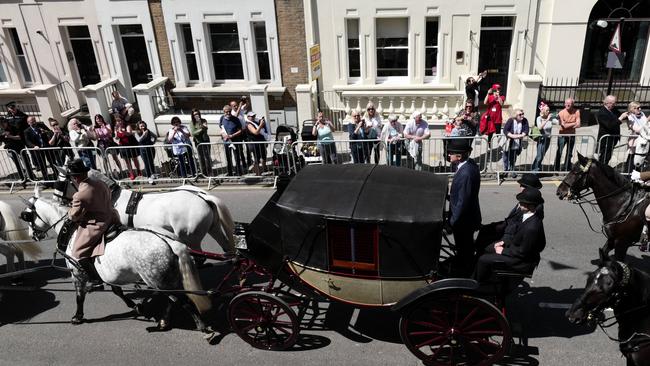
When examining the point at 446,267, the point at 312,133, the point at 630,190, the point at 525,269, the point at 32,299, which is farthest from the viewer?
the point at 312,133

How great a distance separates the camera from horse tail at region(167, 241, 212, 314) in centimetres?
566

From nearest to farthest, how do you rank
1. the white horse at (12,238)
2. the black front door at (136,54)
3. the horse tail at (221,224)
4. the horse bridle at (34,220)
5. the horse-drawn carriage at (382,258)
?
the horse-drawn carriage at (382,258), the horse bridle at (34,220), the horse tail at (221,224), the white horse at (12,238), the black front door at (136,54)

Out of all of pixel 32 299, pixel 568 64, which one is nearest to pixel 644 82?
pixel 568 64

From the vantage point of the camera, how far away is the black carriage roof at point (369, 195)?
4.88m

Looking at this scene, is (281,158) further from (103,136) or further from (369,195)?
(369,195)

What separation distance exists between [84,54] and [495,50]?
501 inches

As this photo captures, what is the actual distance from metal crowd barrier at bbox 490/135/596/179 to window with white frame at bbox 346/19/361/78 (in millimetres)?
4935

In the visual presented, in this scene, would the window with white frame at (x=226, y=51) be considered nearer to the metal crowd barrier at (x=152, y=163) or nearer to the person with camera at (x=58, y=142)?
the metal crowd barrier at (x=152, y=163)

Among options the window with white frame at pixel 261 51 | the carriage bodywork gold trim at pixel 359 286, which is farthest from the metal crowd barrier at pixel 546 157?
the window with white frame at pixel 261 51

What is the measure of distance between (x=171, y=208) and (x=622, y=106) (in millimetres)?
12154

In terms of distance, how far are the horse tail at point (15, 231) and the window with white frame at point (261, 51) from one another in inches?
351

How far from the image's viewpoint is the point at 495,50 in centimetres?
1358

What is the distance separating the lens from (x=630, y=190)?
21.1 feet

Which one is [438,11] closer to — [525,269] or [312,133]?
[312,133]
